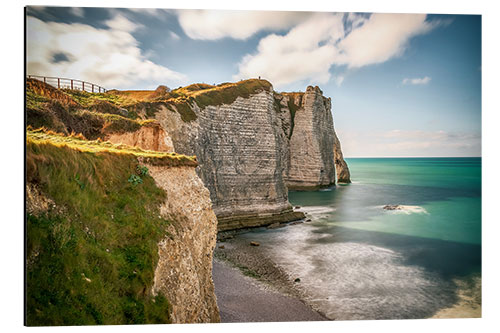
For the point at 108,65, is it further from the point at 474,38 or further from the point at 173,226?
the point at 474,38

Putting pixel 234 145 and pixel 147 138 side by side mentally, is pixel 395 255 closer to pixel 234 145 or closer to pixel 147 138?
pixel 147 138

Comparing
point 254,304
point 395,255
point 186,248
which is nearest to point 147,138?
point 186,248

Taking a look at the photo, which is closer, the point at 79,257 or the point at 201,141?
the point at 79,257

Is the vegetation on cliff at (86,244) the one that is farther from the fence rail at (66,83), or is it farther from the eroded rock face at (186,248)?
the fence rail at (66,83)

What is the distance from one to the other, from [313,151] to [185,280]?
33.4m

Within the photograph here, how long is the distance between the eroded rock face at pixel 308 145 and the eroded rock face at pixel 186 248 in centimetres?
3132

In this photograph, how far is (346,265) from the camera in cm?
1248

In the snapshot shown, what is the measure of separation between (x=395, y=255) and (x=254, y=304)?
679 centimetres

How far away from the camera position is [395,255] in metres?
12.1

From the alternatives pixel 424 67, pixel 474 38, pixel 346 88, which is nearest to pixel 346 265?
pixel 346 88

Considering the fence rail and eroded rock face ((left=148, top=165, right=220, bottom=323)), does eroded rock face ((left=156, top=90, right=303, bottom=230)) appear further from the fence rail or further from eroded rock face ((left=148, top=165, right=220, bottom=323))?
eroded rock face ((left=148, top=165, right=220, bottom=323))

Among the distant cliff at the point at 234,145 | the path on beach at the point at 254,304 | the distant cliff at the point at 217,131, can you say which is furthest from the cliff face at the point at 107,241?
the distant cliff at the point at 234,145

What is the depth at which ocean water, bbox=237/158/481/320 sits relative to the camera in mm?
8352

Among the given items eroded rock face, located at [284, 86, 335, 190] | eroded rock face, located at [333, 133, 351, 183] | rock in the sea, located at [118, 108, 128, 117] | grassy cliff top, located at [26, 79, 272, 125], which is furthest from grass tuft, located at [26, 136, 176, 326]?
eroded rock face, located at [333, 133, 351, 183]
